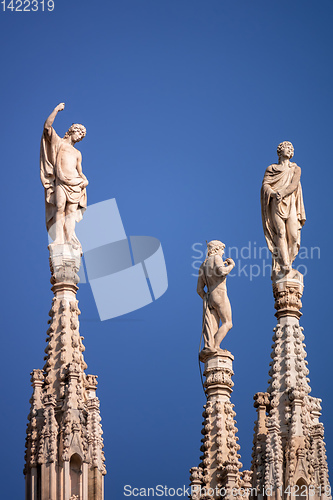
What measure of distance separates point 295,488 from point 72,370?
5.15m

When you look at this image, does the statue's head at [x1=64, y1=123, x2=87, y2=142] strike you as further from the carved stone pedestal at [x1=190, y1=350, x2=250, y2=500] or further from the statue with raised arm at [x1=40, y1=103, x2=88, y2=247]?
the carved stone pedestal at [x1=190, y1=350, x2=250, y2=500]

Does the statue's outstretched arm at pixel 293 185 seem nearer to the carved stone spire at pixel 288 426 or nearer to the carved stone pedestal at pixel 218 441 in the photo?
the carved stone spire at pixel 288 426

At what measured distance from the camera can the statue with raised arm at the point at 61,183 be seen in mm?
52750

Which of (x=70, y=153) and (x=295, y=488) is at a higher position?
(x=70, y=153)

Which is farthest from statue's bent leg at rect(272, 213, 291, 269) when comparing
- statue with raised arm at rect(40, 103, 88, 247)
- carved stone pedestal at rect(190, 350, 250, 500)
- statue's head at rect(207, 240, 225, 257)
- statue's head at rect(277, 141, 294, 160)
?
statue with raised arm at rect(40, 103, 88, 247)

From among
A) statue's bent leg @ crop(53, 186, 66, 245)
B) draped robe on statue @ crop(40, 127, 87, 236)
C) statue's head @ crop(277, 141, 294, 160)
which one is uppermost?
statue's head @ crop(277, 141, 294, 160)

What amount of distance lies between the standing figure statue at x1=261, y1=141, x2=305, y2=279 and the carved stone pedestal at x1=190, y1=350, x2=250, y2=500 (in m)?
3.24

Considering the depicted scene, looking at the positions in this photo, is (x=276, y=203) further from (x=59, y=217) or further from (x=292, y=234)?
(x=59, y=217)

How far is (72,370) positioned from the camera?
50656 mm

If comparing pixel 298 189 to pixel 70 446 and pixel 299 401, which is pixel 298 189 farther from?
pixel 70 446

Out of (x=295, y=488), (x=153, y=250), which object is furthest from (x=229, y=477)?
(x=153, y=250)

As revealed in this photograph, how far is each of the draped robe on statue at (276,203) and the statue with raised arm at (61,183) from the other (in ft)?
13.3

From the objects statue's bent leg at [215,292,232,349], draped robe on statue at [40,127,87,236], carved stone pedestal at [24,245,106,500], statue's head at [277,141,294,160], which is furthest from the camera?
statue's head at [277,141,294,160]

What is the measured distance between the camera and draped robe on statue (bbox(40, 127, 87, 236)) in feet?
174
